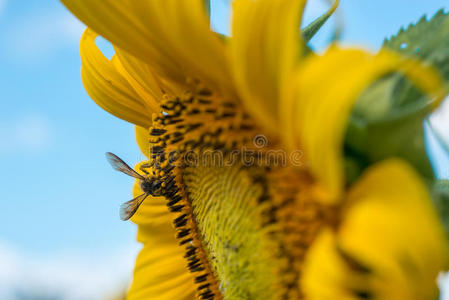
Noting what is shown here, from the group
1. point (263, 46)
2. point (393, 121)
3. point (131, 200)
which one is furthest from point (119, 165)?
point (393, 121)

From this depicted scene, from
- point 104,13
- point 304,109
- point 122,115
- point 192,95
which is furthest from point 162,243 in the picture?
point 304,109

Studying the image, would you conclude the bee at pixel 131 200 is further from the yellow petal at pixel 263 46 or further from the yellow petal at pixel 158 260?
the yellow petal at pixel 263 46

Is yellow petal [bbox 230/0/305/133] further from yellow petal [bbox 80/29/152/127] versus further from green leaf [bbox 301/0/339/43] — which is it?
yellow petal [bbox 80/29/152/127]

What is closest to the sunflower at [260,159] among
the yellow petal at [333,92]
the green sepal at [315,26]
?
the yellow petal at [333,92]

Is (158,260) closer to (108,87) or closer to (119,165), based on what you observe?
(119,165)

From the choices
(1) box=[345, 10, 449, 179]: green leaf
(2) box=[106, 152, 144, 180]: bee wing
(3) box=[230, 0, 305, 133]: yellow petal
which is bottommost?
(1) box=[345, 10, 449, 179]: green leaf

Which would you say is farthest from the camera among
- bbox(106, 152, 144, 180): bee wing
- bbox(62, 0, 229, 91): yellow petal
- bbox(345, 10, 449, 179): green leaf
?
bbox(106, 152, 144, 180): bee wing

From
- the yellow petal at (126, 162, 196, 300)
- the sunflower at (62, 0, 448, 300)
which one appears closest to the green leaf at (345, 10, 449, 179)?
the sunflower at (62, 0, 448, 300)
